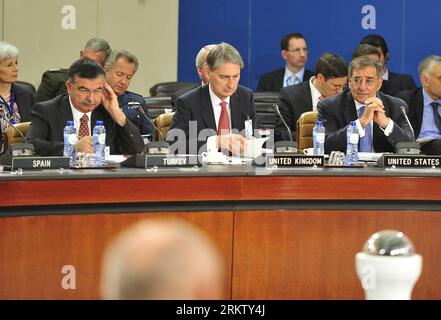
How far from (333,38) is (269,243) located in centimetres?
480

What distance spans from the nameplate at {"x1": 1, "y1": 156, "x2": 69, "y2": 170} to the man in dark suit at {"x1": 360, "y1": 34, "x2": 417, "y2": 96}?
163 inches

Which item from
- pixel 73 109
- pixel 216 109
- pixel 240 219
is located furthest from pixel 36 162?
pixel 216 109

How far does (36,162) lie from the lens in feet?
12.5

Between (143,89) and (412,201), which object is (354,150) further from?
(143,89)

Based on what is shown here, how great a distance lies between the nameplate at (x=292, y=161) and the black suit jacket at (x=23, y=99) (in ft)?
8.77

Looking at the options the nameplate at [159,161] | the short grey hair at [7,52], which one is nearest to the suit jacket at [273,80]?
the short grey hair at [7,52]

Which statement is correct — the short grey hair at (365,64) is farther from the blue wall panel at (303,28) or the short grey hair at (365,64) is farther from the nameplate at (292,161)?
the blue wall panel at (303,28)

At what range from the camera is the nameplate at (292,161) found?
409cm

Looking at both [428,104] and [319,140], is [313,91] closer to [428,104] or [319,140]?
→ [428,104]

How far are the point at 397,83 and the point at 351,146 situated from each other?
3.23m

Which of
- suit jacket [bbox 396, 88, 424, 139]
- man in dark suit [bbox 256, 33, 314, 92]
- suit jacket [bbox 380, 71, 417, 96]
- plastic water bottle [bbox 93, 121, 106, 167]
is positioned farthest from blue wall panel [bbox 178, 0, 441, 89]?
plastic water bottle [bbox 93, 121, 106, 167]
